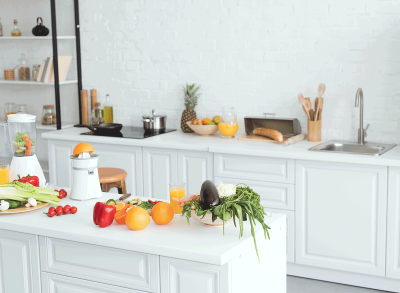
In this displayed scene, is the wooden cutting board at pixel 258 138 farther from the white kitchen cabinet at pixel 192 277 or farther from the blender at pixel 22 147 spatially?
the white kitchen cabinet at pixel 192 277

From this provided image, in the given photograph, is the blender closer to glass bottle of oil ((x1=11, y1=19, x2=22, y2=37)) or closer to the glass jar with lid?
the glass jar with lid

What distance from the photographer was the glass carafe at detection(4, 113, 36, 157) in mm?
2645

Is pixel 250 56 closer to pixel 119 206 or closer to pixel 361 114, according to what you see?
pixel 361 114

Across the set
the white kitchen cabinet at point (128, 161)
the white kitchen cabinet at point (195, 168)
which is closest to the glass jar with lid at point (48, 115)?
the white kitchen cabinet at point (128, 161)

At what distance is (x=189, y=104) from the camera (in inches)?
175

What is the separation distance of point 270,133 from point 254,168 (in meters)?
0.37

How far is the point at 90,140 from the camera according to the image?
4.27 meters

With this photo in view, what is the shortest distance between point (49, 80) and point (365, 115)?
2.96 m

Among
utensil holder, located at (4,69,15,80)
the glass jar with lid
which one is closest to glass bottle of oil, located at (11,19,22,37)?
utensil holder, located at (4,69,15,80)

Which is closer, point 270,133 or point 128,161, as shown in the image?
point 270,133

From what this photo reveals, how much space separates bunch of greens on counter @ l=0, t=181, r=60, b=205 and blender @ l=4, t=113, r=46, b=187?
24cm

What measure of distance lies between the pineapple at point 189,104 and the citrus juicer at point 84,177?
194 centimetres

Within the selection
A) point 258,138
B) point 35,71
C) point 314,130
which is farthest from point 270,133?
point 35,71

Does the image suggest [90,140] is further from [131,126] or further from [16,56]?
[16,56]
